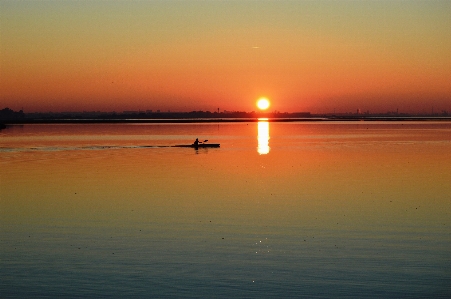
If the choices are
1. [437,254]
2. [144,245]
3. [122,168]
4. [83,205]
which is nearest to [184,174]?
[122,168]

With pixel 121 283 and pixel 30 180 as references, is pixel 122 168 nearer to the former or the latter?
pixel 30 180

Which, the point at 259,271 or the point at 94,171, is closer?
the point at 259,271

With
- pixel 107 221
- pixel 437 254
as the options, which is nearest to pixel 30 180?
pixel 107 221

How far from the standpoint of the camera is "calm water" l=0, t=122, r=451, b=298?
38.9 ft

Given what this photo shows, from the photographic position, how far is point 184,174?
106ft

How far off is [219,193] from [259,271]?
38.5 feet

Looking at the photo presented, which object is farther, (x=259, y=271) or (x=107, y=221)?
(x=107, y=221)

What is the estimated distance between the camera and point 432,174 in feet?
103

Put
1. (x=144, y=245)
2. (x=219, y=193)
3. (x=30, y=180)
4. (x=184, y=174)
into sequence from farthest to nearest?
(x=184, y=174) → (x=30, y=180) → (x=219, y=193) → (x=144, y=245)

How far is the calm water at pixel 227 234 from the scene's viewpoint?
11.9 metres

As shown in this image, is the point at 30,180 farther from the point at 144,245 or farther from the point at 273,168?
the point at 144,245

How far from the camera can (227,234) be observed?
16312 millimetres

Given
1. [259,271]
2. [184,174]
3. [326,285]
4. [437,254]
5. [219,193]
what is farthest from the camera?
[184,174]

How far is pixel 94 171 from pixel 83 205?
42.2 ft
